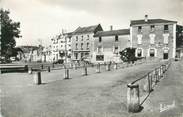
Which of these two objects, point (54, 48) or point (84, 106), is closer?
point (84, 106)

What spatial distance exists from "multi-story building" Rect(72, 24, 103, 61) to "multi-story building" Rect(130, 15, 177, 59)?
1236 cm

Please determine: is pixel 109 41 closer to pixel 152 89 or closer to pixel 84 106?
pixel 152 89

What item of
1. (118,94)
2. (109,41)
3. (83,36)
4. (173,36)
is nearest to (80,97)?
(118,94)

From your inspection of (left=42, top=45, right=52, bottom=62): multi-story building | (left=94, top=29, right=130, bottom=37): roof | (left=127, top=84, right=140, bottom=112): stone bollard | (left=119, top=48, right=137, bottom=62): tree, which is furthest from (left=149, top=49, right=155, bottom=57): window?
(left=42, top=45, right=52, bottom=62): multi-story building

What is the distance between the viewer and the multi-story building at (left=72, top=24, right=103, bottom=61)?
50156 mm

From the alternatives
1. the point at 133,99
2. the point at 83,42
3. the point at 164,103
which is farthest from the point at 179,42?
the point at 133,99

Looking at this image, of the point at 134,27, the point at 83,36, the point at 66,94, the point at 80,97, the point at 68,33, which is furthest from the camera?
the point at 68,33

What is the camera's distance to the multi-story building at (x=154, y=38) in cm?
3762

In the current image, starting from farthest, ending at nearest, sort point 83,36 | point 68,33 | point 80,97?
1. point 68,33
2. point 83,36
3. point 80,97

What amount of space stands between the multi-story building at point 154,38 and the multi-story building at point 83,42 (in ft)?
40.5

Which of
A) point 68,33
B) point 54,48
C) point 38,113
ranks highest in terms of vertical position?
point 68,33

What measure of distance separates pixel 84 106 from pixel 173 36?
34.3 metres

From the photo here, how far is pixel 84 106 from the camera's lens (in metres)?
7.81

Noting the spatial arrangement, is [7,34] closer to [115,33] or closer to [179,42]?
[115,33]
